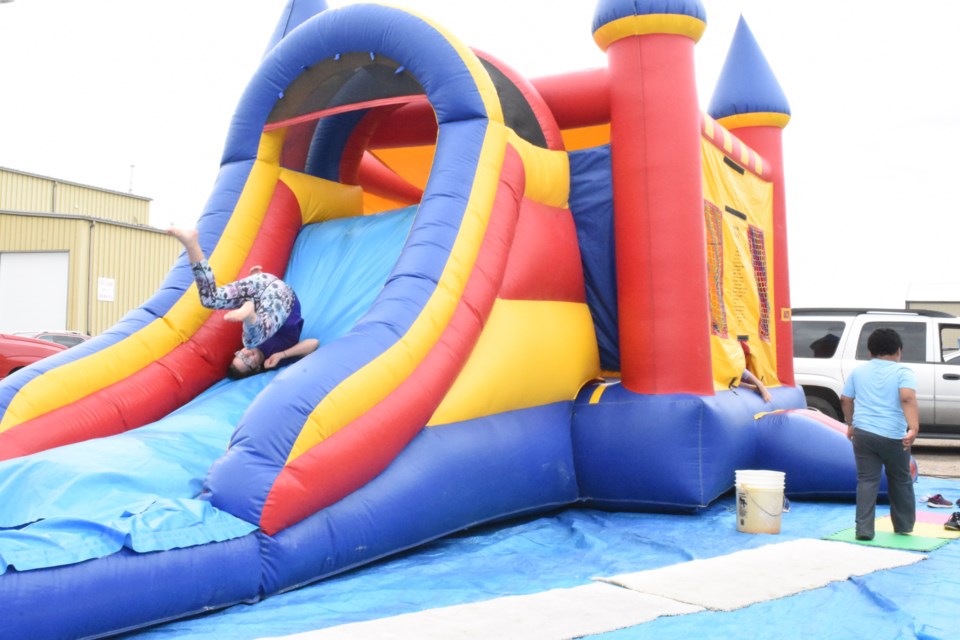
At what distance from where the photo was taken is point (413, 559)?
3.94 m

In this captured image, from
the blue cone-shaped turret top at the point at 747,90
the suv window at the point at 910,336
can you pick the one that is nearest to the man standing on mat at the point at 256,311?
the blue cone-shaped turret top at the point at 747,90

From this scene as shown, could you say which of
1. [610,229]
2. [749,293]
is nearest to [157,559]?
[610,229]

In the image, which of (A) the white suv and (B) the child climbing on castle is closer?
(B) the child climbing on castle

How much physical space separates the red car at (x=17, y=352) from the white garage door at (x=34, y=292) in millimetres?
8612

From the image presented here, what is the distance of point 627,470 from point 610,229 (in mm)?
1529

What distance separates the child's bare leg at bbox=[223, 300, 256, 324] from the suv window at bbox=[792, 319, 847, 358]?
659 centimetres

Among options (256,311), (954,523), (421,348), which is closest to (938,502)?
(954,523)

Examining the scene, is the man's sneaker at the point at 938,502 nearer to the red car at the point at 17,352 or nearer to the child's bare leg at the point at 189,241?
the child's bare leg at the point at 189,241

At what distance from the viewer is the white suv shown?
900 cm

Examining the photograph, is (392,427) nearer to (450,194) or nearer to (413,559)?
(413,559)

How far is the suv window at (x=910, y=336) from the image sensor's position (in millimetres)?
9211

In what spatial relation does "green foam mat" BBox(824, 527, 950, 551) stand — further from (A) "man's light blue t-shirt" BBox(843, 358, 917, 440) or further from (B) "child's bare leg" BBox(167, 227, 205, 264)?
(B) "child's bare leg" BBox(167, 227, 205, 264)

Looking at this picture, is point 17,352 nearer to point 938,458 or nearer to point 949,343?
point 938,458

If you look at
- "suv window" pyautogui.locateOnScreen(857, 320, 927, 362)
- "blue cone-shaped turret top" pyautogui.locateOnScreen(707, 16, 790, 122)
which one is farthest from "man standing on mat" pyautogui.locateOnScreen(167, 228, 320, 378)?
"suv window" pyautogui.locateOnScreen(857, 320, 927, 362)
